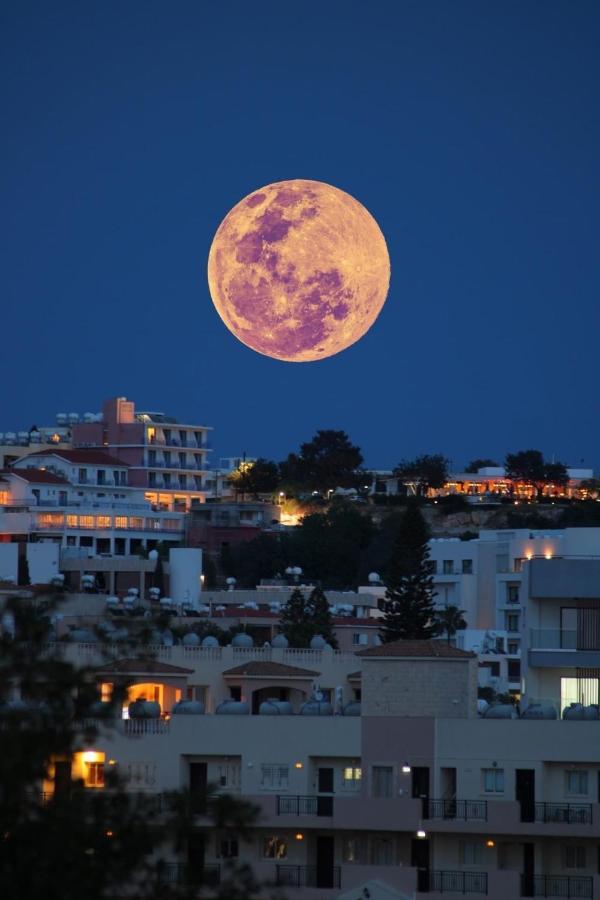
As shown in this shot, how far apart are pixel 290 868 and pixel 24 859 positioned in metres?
17.6

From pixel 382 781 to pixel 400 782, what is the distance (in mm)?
332

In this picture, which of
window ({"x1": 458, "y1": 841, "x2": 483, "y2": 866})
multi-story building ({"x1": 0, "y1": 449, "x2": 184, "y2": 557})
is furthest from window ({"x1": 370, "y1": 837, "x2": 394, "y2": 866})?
multi-story building ({"x1": 0, "y1": 449, "x2": 184, "y2": 557})

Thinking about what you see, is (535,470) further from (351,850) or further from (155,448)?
(351,850)

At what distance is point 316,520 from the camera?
13538 cm

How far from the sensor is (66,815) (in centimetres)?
2330

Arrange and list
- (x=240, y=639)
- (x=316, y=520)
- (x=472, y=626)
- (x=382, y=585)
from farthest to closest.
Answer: (x=316, y=520), (x=382, y=585), (x=472, y=626), (x=240, y=639)

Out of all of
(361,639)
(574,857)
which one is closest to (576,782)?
(574,857)

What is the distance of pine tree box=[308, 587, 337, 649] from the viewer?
80088mm

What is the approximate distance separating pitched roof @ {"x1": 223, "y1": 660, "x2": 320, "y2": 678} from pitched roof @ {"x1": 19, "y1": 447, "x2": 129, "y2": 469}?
89.8 m

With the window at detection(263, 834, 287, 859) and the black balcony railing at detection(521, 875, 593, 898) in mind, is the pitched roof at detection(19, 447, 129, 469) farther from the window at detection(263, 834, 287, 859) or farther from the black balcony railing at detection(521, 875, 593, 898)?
the black balcony railing at detection(521, 875, 593, 898)

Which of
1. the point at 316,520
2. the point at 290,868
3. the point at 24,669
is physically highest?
the point at 316,520

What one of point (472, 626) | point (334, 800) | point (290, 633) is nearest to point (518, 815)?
point (334, 800)

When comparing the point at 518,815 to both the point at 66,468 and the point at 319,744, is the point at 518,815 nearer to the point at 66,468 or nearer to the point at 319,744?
the point at 319,744

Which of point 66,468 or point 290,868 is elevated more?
point 66,468
